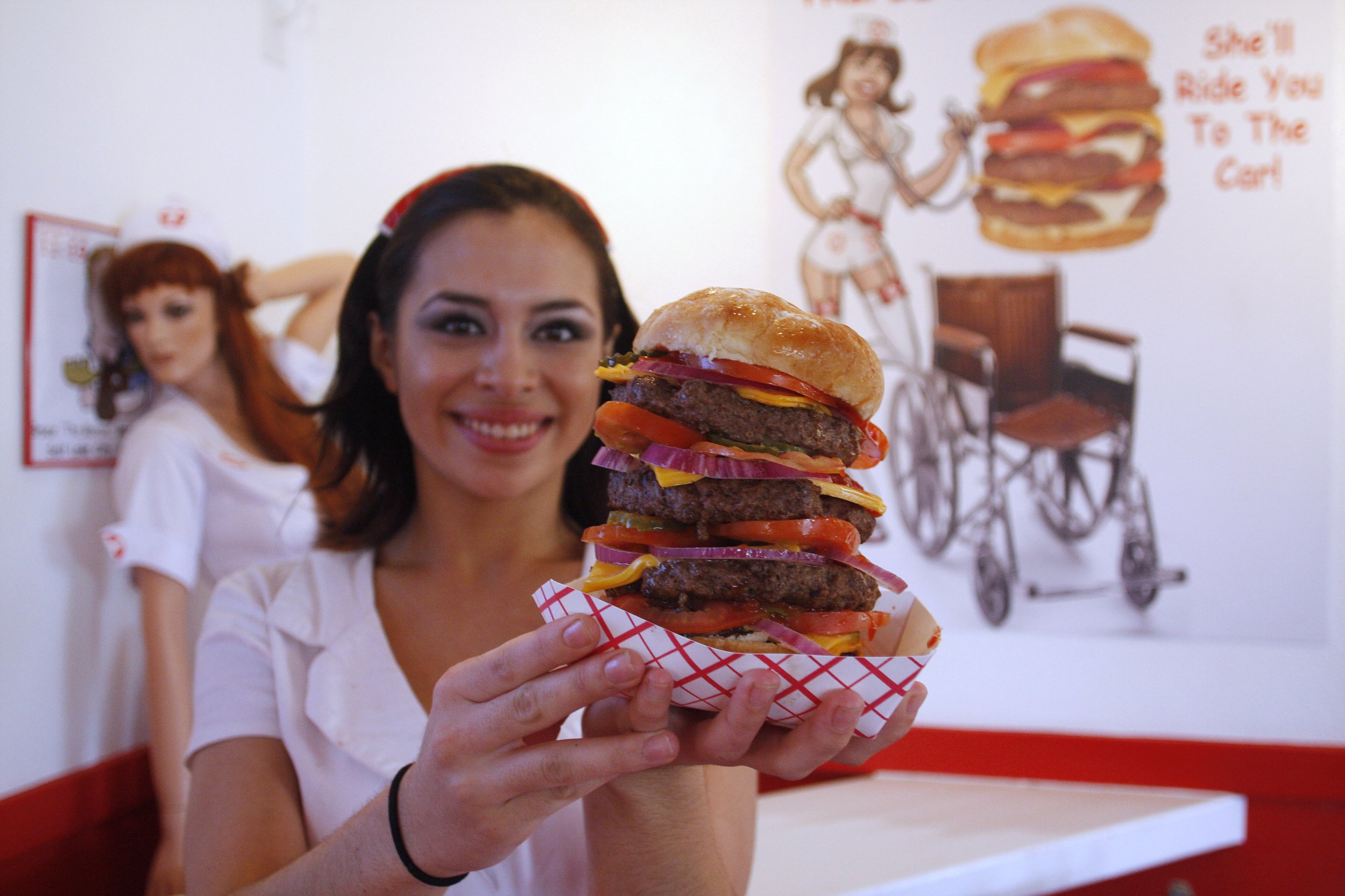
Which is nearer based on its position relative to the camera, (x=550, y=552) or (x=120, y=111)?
(x=550, y=552)

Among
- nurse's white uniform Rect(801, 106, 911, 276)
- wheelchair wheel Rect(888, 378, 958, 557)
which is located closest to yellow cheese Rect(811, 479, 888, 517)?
wheelchair wheel Rect(888, 378, 958, 557)

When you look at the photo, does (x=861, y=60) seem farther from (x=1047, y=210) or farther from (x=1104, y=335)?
(x=1104, y=335)

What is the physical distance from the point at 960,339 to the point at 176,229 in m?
2.97

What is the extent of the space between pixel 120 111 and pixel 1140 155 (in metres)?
3.78

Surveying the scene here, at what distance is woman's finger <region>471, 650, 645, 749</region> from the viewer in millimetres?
1110

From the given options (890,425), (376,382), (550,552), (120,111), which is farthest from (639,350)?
(120,111)

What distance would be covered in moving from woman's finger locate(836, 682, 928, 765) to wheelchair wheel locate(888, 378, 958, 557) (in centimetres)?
236

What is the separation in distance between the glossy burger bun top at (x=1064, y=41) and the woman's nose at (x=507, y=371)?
2.72 metres

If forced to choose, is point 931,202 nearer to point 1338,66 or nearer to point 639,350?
point 1338,66

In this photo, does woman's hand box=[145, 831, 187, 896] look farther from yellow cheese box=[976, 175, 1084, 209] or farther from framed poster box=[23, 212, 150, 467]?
yellow cheese box=[976, 175, 1084, 209]

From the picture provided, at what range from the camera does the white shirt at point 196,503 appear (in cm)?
326

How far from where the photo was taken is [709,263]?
381 cm

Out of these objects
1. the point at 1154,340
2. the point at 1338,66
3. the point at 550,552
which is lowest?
the point at 550,552

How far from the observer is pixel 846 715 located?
116cm
